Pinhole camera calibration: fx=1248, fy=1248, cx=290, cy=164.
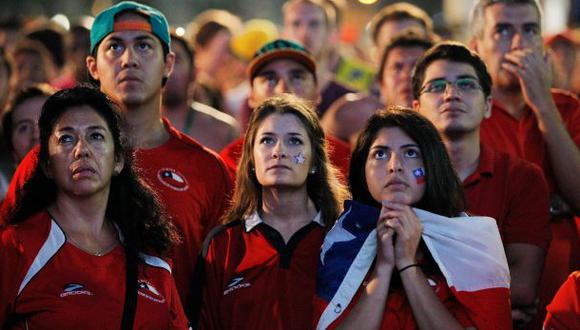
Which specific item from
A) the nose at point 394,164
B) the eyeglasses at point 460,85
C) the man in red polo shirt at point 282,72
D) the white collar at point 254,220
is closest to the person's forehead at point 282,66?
the man in red polo shirt at point 282,72

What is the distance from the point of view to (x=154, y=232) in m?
5.71

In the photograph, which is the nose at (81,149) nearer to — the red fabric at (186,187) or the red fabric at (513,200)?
the red fabric at (186,187)

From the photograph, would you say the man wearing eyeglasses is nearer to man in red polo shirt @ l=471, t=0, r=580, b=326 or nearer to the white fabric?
man in red polo shirt @ l=471, t=0, r=580, b=326

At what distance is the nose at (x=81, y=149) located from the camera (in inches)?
218

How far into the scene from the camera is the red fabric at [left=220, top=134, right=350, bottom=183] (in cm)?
695

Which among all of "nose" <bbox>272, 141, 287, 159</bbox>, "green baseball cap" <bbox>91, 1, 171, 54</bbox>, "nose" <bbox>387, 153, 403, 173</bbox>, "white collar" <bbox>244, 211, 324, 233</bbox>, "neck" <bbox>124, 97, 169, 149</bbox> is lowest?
"white collar" <bbox>244, 211, 324, 233</bbox>

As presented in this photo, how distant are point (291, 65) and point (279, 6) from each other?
43.9 feet

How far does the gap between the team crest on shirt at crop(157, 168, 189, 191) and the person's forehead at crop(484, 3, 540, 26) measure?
2239mm

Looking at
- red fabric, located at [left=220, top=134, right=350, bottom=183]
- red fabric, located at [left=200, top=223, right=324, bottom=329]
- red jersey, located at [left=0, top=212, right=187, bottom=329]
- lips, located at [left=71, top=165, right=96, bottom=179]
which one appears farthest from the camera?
red fabric, located at [left=220, top=134, right=350, bottom=183]

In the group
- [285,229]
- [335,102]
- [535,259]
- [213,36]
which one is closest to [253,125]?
[285,229]

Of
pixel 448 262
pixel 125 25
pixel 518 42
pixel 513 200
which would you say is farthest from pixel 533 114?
pixel 125 25

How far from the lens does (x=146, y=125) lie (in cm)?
659

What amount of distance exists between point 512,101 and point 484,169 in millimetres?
1123

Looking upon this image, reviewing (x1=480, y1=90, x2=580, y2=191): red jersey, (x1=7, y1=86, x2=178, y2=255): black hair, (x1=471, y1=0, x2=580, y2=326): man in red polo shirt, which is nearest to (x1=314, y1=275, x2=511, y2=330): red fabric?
(x1=7, y1=86, x2=178, y2=255): black hair
